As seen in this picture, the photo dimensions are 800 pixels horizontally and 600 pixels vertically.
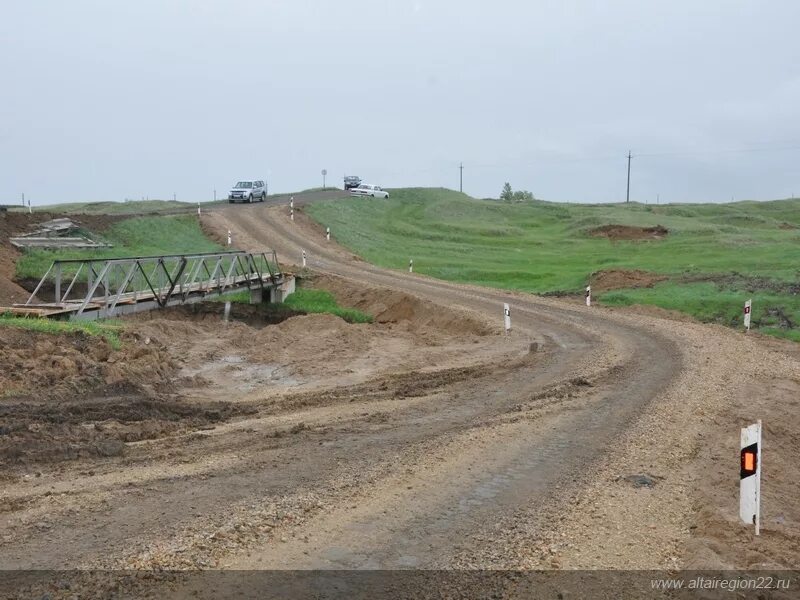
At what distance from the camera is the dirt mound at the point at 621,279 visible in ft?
103

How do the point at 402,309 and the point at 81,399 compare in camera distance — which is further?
the point at 402,309

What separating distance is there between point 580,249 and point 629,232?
694cm

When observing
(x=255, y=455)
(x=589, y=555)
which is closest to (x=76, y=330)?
(x=255, y=455)

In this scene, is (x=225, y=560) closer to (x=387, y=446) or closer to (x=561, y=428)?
(x=387, y=446)

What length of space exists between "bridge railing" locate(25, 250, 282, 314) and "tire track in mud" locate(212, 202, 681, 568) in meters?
10.6

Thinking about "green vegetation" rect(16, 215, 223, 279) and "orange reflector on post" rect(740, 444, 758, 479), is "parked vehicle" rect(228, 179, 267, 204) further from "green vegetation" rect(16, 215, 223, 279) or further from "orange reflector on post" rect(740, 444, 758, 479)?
"orange reflector on post" rect(740, 444, 758, 479)

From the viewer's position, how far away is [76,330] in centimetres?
1541

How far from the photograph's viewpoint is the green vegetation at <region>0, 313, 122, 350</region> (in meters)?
14.8

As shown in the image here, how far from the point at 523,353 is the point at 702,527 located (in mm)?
11240

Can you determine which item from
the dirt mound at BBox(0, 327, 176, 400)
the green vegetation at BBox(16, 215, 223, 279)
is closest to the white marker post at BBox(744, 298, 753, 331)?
the dirt mound at BBox(0, 327, 176, 400)

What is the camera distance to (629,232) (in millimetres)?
56250

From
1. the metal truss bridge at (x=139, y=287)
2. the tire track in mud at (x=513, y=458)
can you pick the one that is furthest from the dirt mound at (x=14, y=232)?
the tire track in mud at (x=513, y=458)

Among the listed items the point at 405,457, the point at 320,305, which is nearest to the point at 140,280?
the point at 320,305

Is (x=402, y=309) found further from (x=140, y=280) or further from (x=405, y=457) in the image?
(x=405, y=457)
